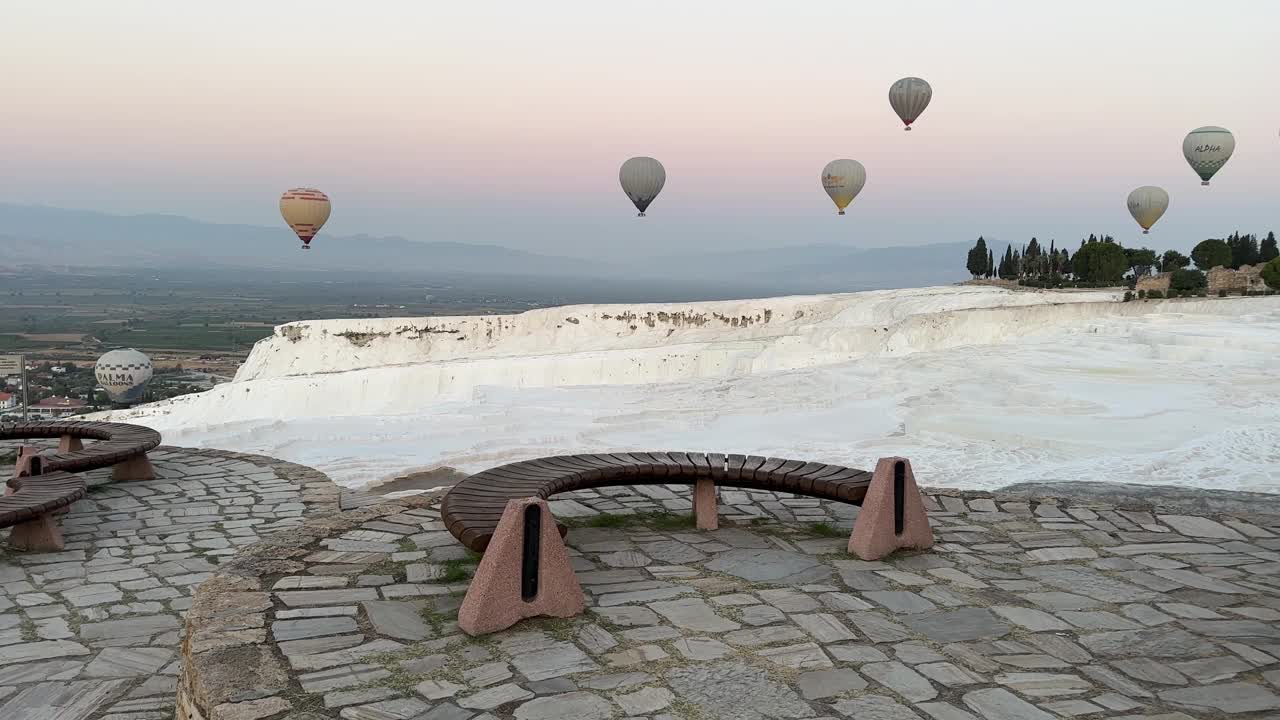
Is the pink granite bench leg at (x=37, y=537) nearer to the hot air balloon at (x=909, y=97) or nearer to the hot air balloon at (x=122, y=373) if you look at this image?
the hot air balloon at (x=909, y=97)

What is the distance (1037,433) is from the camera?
934 centimetres

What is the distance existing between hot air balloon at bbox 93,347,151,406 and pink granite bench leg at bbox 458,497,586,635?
3197 centimetres

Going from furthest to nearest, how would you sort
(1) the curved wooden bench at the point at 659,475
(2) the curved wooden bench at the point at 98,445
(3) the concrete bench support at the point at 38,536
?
(2) the curved wooden bench at the point at 98,445 → (3) the concrete bench support at the point at 38,536 → (1) the curved wooden bench at the point at 659,475

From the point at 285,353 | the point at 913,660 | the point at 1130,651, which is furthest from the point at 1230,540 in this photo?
the point at 285,353

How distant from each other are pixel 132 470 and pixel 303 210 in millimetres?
20580

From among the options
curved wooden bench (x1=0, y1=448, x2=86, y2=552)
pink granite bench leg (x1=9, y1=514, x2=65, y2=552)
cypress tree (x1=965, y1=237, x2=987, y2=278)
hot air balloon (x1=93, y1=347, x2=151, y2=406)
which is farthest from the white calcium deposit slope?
cypress tree (x1=965, y1=237, x2=987, y2=278)

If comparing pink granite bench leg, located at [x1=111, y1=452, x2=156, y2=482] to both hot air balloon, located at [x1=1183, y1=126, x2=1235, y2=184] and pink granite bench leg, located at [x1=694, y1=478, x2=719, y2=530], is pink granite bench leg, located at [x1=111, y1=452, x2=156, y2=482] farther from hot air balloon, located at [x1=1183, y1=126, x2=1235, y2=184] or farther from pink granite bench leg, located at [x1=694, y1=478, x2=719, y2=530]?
hot air balloon, located at [x1=1183, y1=126, x2=1235, y2=184]

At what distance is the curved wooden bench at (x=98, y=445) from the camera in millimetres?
6344

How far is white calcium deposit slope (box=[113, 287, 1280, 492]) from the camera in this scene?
8.51 meters

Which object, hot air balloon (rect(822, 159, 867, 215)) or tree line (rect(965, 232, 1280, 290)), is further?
tree line (rect(965, 232, 1280, 290))

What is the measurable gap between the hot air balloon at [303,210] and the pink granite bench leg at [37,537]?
21.7 m

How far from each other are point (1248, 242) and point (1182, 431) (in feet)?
153

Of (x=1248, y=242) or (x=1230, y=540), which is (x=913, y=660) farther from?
(x=1248, y=242)

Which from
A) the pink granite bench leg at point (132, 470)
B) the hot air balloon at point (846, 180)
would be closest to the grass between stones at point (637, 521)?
the pink granite bench leg at point (132, 470)
